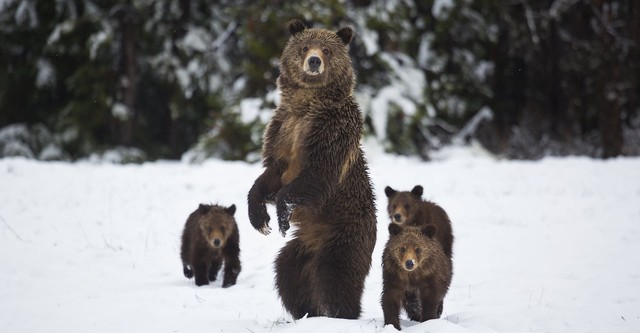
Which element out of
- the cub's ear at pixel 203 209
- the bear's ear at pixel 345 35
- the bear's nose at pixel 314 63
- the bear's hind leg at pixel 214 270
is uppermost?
the bear's ear at pixel 345 35

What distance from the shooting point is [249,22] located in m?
18.8

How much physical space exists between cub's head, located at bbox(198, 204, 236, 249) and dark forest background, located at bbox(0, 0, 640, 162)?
12.4 m

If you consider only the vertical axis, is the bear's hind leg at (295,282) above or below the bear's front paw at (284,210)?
below

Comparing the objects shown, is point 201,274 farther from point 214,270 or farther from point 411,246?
point 411,246

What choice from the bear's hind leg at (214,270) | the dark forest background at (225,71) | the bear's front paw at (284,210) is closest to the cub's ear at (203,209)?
the bear's hind leg at (214,270)

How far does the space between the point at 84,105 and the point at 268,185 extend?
18835 mm

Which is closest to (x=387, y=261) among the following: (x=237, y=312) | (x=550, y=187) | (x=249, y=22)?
(x=237, y=312)

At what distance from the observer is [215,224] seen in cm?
794

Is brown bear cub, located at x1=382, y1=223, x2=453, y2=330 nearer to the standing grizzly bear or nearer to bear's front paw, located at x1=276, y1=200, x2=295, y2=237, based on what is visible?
the standing grizzly bear

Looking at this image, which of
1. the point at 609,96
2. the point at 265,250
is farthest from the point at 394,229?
the point at 609,96

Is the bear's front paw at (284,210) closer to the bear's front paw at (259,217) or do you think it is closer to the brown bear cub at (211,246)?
the bear's front paw at (259,217)

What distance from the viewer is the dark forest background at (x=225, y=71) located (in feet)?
72.4

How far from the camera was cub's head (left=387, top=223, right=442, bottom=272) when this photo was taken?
550cm

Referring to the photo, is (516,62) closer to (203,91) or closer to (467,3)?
(467,3)
